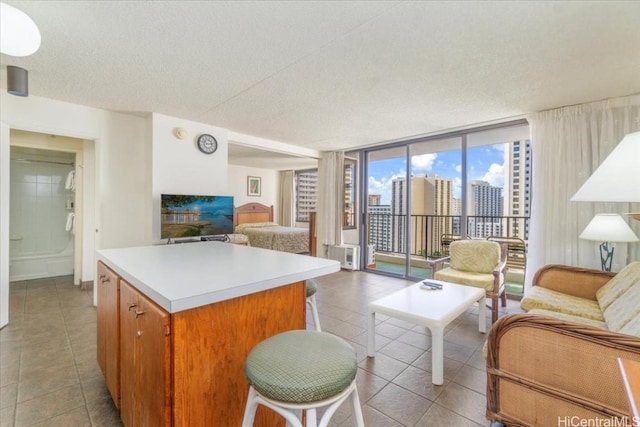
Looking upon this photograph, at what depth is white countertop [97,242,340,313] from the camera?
93cm

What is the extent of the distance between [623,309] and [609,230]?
1.00 meters

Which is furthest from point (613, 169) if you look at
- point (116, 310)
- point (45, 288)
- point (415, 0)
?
point (45, 288)

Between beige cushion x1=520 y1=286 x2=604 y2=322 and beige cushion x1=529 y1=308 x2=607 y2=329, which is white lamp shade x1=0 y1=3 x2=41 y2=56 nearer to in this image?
beige cushion x1=529 y1=308 x2=607 y2=329

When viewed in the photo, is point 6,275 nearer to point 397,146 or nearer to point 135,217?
point 135,217

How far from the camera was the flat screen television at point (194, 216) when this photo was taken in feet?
10.7

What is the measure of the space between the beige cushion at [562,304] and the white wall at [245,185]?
21.8 feet

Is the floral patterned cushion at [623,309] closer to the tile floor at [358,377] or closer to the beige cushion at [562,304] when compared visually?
the beige cushion at [562,304]

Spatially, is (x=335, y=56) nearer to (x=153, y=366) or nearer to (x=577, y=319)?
(x=153, y=366)

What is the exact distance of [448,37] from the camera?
6.00ft

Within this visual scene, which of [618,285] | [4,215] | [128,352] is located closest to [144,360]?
[128,352]

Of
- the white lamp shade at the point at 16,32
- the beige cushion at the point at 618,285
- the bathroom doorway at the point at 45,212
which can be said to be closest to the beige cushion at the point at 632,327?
the beige cushion at the point at 618,285

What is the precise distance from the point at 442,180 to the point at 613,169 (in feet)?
14.4

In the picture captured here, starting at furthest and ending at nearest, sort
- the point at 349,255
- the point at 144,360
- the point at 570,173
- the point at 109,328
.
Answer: the point at 349,255, the point at 570,173, the point at 109,328, the point at 144,360

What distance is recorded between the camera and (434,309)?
84.7 inches
